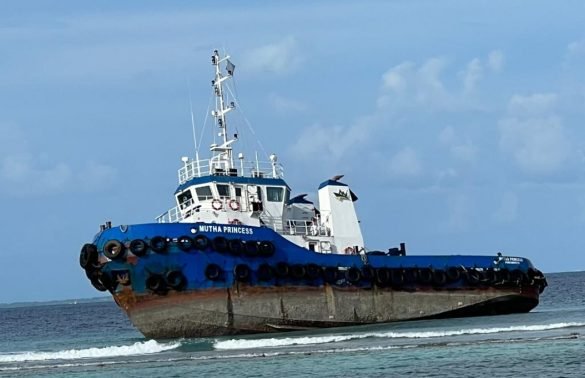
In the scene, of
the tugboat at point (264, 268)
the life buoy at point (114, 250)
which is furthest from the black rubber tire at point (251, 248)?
the life buoy at point (114, 250)

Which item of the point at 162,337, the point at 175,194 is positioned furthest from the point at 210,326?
the point at 175,194

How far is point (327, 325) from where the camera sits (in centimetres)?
3475

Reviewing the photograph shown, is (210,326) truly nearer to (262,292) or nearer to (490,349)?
(262,292)

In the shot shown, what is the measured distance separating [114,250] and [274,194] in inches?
275

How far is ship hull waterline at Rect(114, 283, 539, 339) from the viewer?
3259 centimetres

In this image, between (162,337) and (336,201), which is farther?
(336,201)

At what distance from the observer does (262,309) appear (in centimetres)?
3325

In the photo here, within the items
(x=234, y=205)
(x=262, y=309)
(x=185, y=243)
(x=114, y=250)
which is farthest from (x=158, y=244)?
(x=262, y=309)

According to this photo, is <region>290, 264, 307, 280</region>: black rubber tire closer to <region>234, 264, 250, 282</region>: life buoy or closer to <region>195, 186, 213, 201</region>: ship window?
<region>234, 264, 250, 282</region>: life buoy

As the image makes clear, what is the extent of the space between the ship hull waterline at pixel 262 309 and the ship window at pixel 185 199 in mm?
4691

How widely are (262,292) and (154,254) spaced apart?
387cm

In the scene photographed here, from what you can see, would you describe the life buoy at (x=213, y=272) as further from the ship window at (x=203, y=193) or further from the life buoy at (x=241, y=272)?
the ship window at (x=203, y=193)

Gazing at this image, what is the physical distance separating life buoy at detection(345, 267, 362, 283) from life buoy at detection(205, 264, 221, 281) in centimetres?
506

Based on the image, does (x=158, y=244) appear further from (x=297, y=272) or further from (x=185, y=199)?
(x=297, y=272)
